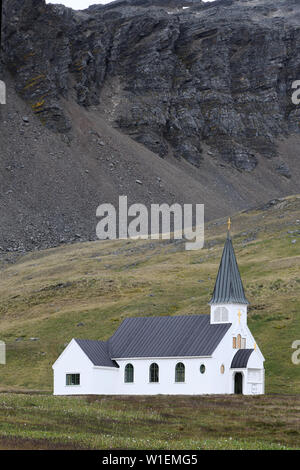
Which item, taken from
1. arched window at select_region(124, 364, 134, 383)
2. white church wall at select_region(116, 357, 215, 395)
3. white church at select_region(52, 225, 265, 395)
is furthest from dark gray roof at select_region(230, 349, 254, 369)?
arched window at select_region(124, 364, 134, 383)

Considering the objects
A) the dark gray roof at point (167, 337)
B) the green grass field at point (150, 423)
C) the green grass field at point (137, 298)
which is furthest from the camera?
the dark gray roof at point (167, 337)

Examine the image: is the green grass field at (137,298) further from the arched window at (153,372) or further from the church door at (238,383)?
the arched window at (153,372)

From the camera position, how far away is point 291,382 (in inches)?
2662

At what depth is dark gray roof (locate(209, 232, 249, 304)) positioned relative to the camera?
219 feet

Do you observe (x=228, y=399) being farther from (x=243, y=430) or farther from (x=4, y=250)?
(x=4, y=250)

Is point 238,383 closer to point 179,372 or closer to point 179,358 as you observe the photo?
point 179,372

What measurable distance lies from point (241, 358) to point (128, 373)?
9.34 m

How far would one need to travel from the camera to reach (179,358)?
2522 inches

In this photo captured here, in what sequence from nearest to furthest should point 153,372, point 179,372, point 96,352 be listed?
1. point 179,372
2. point 153,372
3. point 96,352

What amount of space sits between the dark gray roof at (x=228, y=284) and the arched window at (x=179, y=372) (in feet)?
19.3

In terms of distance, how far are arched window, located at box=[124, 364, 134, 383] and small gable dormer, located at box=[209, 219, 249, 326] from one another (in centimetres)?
756

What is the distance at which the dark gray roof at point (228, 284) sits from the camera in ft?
219

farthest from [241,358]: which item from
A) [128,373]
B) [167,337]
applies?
[128,373]

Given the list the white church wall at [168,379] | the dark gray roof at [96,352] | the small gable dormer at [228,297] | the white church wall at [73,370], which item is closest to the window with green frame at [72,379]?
the white church wall at [73,370]
